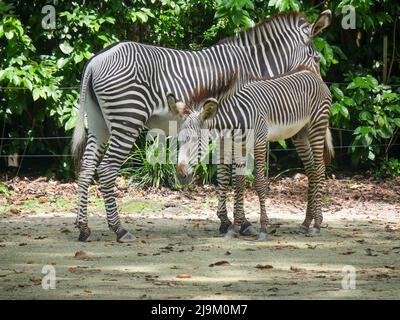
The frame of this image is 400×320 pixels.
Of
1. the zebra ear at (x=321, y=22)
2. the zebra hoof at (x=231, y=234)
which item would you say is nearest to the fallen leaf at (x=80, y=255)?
the zebra hoof at (x=231, y=234)

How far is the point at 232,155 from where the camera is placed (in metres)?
8.52

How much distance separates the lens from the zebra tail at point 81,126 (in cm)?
859

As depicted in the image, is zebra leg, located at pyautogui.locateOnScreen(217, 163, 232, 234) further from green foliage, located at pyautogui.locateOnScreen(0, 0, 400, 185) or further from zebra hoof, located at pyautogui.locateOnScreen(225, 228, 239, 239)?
green foliage, located at pyautogui.locateOnScreen(0, 0, 400, 185)

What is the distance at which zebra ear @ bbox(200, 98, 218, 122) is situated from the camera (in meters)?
→ 8.19

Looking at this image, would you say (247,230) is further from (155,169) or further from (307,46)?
(155,169)

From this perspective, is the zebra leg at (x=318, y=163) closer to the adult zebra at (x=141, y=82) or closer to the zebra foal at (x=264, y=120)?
the zebra foal at (x=264, y=120)

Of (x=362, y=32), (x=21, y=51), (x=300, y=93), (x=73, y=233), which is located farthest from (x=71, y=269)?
(x=362, y=32)

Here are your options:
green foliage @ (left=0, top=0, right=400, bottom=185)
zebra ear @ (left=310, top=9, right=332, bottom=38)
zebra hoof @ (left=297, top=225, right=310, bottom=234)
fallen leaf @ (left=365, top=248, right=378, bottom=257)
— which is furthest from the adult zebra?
fallen leaf @ (left=365, top=248, right=378, bottom=257)

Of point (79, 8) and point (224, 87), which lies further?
point (79, 8)

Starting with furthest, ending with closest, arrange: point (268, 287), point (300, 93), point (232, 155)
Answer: point (300, 93) → point (232, 155) → point (268, 287)

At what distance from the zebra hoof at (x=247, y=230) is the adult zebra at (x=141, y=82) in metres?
0.22

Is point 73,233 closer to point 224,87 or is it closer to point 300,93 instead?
point 224,87

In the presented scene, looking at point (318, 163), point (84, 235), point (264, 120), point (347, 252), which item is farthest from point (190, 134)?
point (347, 252)

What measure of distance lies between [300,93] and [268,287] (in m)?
3.41
